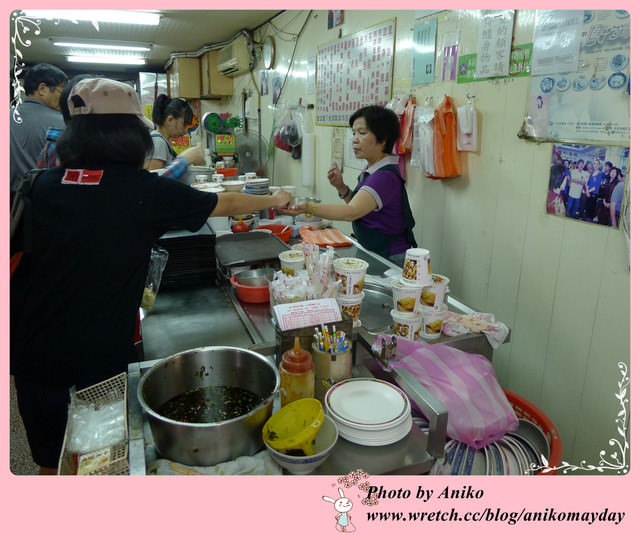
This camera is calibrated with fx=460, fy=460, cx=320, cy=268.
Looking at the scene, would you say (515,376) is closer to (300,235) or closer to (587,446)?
(587,446)

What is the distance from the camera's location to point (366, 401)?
4.13ft

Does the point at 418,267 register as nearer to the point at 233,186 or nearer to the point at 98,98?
the point at 98,98

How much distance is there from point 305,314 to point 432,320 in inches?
20.3

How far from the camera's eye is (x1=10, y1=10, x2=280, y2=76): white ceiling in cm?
527

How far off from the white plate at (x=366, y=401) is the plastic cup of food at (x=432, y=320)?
40cm

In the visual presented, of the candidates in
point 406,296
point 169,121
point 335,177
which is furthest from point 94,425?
point 169,121

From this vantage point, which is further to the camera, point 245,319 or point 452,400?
point 245,319

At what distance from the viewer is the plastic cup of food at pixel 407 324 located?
1.59 metres

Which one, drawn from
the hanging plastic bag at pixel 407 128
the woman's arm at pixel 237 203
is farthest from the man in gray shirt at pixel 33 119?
the hanging plastic bag at pixel 407 128

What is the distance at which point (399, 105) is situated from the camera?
3.11 meters

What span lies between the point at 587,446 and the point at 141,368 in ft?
6.36

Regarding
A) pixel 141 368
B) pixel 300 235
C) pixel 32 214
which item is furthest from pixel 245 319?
pixel 300 235

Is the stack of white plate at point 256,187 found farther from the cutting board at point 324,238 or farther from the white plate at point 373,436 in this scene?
the white plate at point 373,436

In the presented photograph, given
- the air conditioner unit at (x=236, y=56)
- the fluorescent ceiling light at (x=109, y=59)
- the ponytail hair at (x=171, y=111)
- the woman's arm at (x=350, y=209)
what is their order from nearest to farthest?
1. the woman's arm at (x=350, y=209)
2. the ponytail hair at (x=171, y=111)
3. the air conditioner unit at (x=236, y=56)
4. the fluorescent ceiling light at (x=109, y=59)
